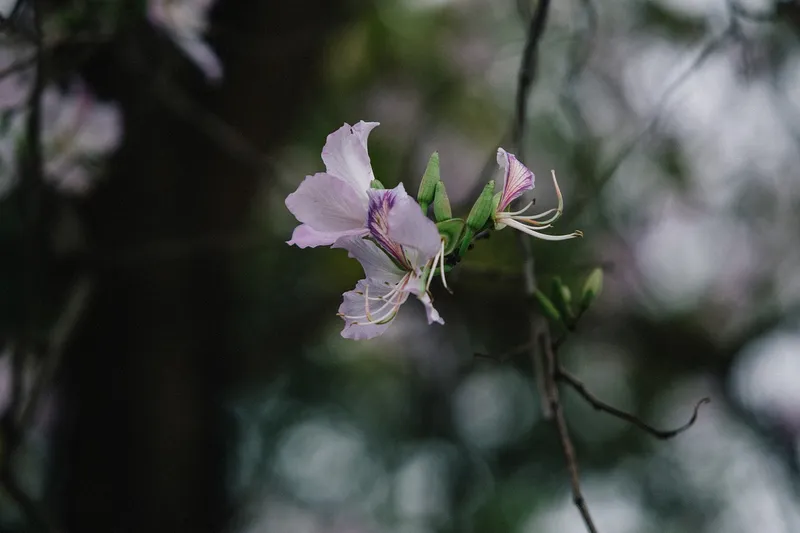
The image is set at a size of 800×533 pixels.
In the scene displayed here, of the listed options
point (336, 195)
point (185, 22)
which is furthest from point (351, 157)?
point (185, 22)

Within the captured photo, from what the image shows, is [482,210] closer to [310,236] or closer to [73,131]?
[310,236]

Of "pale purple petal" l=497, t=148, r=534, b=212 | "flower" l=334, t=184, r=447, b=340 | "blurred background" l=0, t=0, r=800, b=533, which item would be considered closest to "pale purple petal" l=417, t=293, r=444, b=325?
"flower" l=334, t=184, r=447, b=340

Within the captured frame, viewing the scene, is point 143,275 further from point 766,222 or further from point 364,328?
point 766,222

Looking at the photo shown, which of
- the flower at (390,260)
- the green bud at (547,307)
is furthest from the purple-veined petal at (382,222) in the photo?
the green bud at (547,307)

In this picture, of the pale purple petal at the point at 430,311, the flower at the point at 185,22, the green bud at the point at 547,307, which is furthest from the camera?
the flower at the point at 185,22

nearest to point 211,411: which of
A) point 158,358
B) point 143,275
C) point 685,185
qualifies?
point 158,358

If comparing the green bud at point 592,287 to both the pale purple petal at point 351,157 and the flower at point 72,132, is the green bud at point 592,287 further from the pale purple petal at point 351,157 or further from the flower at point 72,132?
the flower at point 72,132
